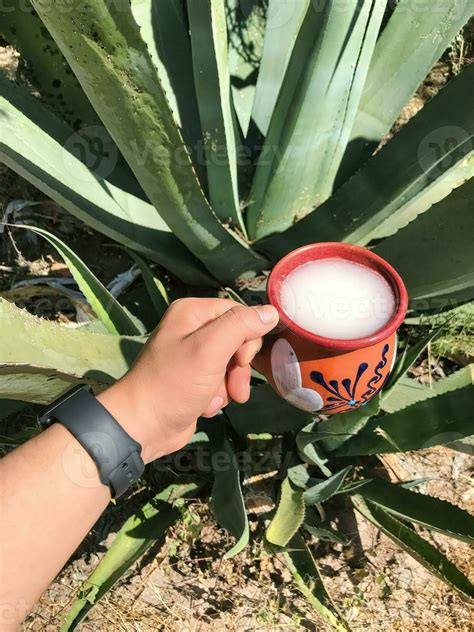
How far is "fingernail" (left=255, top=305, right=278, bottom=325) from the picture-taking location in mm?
866

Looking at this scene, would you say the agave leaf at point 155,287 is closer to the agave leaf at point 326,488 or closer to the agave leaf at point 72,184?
the agave leaf at point 72,184

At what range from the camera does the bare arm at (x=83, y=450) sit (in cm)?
88

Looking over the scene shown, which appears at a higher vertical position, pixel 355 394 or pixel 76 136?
pixel 76 136

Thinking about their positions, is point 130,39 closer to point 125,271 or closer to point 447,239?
point 447,239

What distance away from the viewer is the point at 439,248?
1213 millimetres

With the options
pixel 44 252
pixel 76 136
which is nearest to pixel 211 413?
pixel 76 136

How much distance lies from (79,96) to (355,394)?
1076 millimetres

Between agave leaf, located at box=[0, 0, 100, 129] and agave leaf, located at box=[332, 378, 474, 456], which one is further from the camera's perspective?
agave leaf, located at box=[0, 0, 100, 129]

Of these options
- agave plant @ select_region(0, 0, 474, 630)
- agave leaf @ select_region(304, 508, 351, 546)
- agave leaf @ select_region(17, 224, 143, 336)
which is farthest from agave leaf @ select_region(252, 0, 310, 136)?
agave leaf @ select_region(304, 508, 351, 546)

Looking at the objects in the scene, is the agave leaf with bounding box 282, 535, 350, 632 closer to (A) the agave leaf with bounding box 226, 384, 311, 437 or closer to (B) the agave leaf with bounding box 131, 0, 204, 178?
(A) the agave leaf with bounding box 226, 384, 311, 437

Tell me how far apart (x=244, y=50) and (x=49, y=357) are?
1100 mm

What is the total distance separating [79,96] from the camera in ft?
5.15

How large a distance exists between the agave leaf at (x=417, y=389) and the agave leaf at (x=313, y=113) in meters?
0.47

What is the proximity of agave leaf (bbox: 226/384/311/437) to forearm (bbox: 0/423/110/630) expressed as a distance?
17.6 inches
